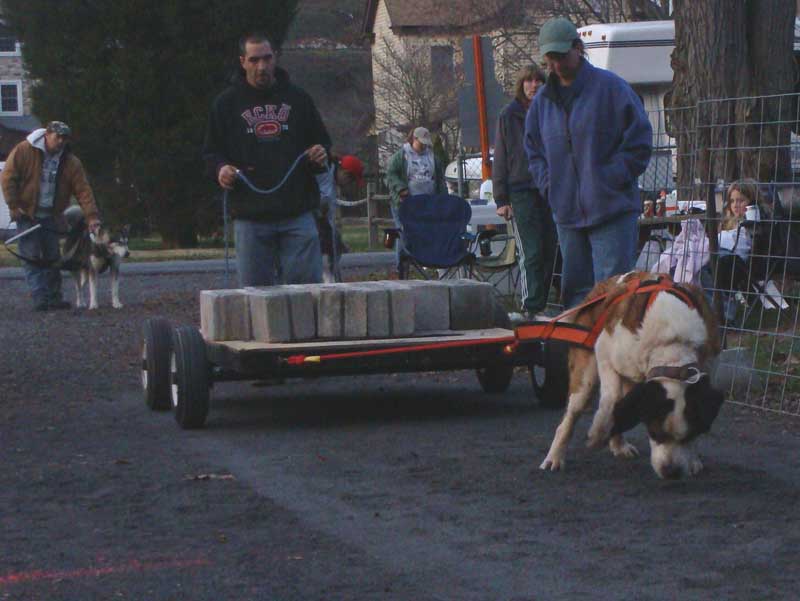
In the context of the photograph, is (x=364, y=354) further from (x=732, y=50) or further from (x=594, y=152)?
(x=732, y=50)

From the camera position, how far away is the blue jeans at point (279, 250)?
30.3 ft

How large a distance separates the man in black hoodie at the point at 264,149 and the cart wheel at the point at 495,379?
1.25 m

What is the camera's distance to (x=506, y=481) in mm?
6449

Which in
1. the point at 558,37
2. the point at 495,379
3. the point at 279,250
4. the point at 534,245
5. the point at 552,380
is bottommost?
the point at 495,379

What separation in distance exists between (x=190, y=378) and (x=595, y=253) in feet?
7.36

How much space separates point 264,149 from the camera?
29.8 ft

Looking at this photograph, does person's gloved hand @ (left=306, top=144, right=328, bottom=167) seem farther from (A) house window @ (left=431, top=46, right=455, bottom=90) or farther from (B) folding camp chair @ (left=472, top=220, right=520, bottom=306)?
(A) house window @ (left=431, top=46, right=455, bottom=90)

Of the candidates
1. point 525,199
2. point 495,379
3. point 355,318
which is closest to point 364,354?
point 355,318

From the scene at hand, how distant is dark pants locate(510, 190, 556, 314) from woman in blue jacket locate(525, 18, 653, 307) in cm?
302

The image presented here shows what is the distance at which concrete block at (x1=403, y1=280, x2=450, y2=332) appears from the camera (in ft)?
27.3

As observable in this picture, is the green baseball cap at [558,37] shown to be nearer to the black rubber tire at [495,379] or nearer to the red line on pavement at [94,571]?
the black rubber tire at [495,379]

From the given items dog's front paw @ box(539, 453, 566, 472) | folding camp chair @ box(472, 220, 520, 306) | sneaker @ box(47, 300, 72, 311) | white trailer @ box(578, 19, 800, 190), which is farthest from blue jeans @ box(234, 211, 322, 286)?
white trailer @ box(578, 19, 800, 190)

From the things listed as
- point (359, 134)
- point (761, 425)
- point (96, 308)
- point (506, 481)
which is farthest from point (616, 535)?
point (359, 134)

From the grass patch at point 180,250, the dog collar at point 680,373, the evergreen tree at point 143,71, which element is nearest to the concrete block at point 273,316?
the dog collar at point 680,373
